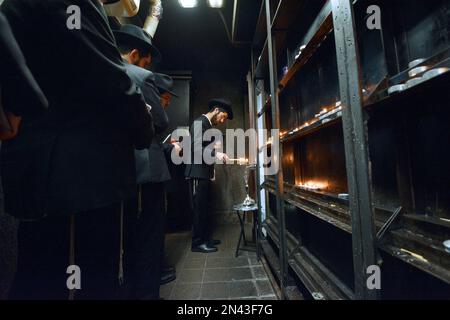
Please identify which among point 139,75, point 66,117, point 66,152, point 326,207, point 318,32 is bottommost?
point 326,207

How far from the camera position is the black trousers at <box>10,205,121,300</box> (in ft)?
2.13

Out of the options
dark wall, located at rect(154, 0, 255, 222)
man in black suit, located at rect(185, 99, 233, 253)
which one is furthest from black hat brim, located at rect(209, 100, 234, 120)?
dark wall, located at rect(154, 0, 255, 222)

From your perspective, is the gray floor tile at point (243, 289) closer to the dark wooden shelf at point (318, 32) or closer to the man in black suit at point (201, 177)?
the man in black suit at point (201, 177)

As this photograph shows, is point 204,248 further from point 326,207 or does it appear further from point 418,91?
point 418,91

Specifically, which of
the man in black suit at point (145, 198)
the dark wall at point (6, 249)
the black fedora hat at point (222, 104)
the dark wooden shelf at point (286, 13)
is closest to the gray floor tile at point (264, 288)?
the man in black suit at point (145, 198)

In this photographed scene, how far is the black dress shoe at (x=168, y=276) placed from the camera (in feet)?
5.54

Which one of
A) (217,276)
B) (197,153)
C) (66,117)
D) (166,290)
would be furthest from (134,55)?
(217,276)

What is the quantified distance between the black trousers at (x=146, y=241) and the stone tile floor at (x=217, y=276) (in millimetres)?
357

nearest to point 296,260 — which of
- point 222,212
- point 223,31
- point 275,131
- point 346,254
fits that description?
point 346,254

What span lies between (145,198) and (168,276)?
3.01 feet

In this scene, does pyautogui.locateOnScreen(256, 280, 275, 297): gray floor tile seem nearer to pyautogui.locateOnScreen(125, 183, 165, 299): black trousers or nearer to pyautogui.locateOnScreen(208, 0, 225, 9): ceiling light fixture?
pyautogui.locateOnScreen(125, 183, 165, 299): black trousers

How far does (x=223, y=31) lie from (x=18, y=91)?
3284 mm

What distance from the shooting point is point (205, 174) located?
2.32 m

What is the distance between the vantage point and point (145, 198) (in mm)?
1276
